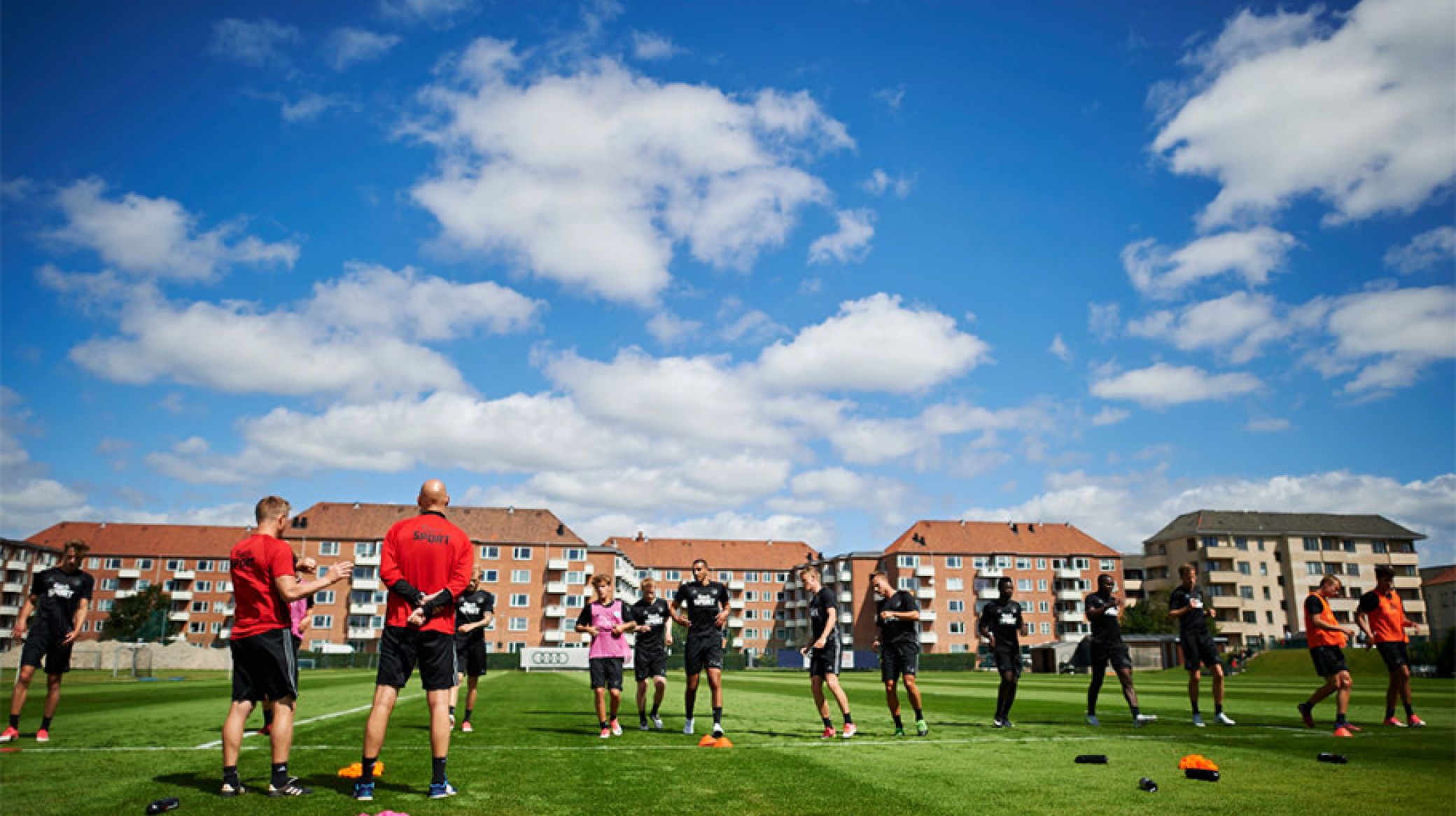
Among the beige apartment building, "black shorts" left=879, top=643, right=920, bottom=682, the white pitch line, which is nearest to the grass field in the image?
the white pitch line

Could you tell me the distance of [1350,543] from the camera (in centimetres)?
10194

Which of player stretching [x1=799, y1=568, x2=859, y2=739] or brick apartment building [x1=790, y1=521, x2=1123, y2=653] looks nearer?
player stretching [x1=799, y1=568, x2=859, y2=739]

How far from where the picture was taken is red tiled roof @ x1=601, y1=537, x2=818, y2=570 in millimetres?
127812

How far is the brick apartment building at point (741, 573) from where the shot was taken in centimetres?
12656

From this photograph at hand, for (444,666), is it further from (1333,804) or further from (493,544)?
(493,544)

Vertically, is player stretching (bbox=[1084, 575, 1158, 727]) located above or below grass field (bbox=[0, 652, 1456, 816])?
above

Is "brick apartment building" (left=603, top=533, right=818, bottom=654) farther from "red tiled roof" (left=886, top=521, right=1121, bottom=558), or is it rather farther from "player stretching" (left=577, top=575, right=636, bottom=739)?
"player stretching" (left=577, top=575, right=636, bottom=739)

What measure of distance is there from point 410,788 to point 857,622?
104m

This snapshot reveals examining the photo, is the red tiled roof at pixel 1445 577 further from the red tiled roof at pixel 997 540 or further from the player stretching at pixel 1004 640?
the player stretching at pixel 1004 640

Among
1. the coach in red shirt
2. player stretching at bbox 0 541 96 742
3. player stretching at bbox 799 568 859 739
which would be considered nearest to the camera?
the coach in red shirt

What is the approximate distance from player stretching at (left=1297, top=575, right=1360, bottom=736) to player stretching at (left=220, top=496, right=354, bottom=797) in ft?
42.3

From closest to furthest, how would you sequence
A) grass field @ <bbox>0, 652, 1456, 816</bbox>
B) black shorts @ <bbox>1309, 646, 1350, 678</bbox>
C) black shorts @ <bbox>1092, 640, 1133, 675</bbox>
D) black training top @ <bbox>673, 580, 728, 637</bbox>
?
grass field @ <bbox>0, 652, 1456, 816</bbox>, black training top @ <bbox>673, 580, 728, 637</bbox>, black shorts @ <bbox>1309, 646, 1350, 678</bbox>, black shorts @ <bbox>1092, 640, 1133, 675</bbox>

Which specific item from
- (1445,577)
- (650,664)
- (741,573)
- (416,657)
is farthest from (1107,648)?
(1445,577)


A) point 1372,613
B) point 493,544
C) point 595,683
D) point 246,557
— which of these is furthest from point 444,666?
point 493,544
